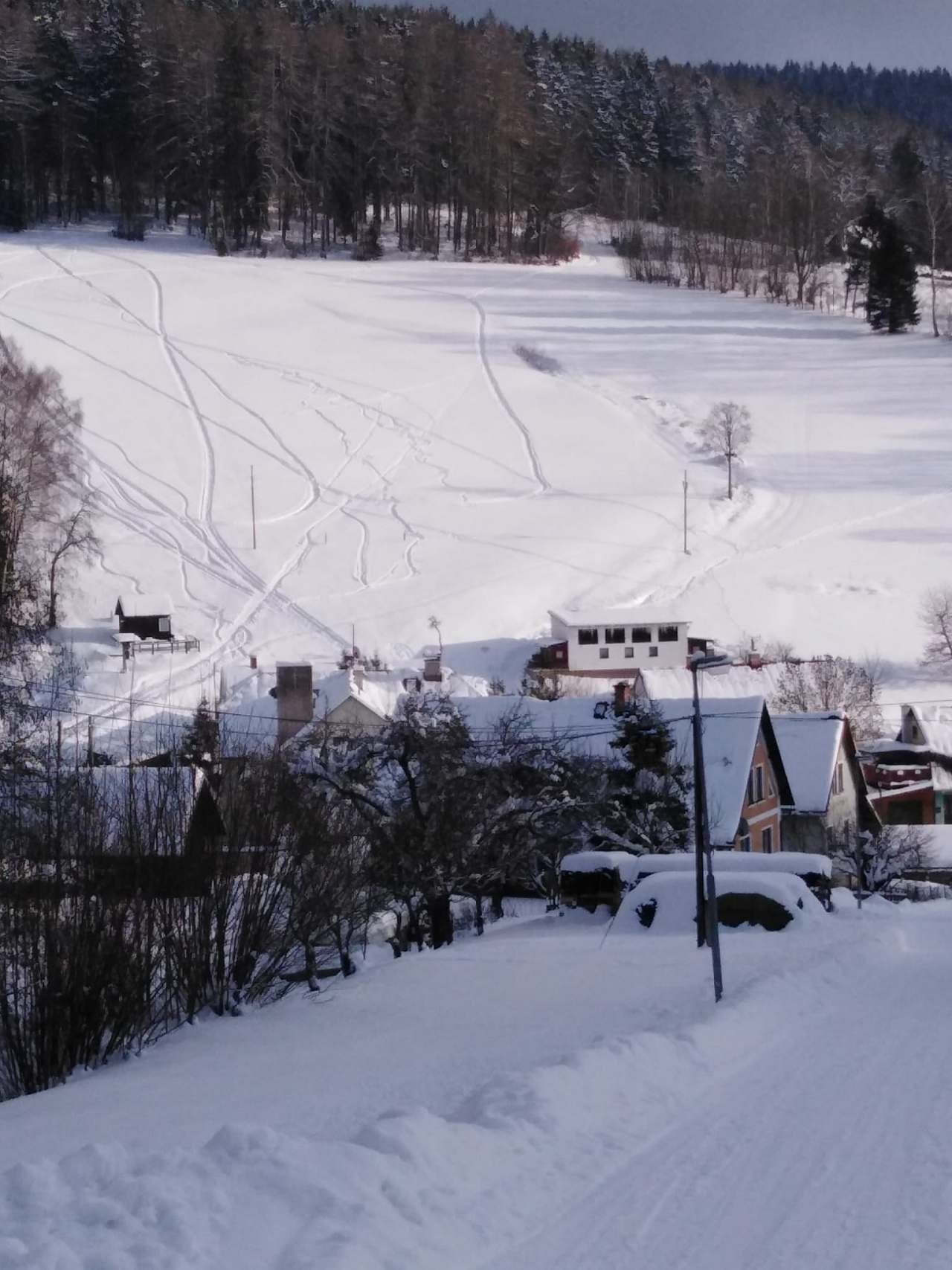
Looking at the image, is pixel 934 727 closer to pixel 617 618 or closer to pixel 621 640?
pixel 621 640

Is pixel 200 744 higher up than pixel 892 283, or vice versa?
pixel 892 283

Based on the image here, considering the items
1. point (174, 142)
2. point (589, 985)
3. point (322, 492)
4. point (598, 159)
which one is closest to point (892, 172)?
point (598, 159)

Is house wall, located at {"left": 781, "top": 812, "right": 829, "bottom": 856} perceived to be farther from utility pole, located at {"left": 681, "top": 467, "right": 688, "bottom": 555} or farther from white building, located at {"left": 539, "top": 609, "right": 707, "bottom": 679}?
utility pole, located at {"left": 681, "top": 467, "right": 688, "bottom": 555}

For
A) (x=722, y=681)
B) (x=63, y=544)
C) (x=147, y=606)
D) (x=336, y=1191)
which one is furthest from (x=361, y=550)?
(x=336, y=1191)

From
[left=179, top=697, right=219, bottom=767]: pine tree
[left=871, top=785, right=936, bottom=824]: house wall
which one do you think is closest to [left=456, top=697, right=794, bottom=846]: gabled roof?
[left=179, top=697, right=219, bottom=767]: pine tree

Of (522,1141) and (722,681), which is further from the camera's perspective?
(722,681)

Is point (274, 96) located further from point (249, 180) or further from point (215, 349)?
point (215, 349)
